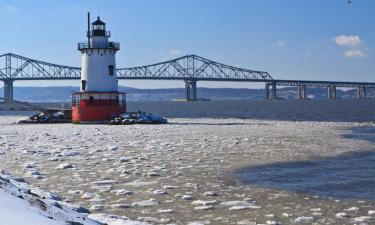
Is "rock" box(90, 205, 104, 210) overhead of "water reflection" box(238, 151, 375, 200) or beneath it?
beneath

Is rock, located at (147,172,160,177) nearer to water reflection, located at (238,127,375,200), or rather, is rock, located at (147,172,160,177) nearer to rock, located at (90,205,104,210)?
water reflection, located at (238,127,375,200)

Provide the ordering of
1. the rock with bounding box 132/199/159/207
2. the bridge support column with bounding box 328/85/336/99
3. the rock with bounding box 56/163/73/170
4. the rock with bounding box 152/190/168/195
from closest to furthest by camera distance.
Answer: the rock with bounding box 132/199/159/207, the rock with bounding box 152/190/168/195, the rock with bounding box 56/163/73/170, the bridge support column with bounding box 328/85/336/99

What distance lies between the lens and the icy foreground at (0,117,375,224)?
A: 838cm

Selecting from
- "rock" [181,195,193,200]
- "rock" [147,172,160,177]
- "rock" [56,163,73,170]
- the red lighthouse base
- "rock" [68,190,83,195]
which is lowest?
"rock" [181,195,193,200]

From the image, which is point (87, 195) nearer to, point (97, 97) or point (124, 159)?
point (124, 159)

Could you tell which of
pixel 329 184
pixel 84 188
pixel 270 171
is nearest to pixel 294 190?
pixel 329 184

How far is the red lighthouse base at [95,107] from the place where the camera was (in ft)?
119

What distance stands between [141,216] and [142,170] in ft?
15.1

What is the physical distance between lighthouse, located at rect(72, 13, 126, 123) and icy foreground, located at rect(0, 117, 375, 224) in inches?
605

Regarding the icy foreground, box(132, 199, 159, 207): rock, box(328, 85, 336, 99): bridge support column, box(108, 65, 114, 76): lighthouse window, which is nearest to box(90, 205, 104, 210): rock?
the icy foreground

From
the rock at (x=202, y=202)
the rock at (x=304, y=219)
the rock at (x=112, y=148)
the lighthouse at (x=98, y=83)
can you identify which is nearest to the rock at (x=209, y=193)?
the rock at (x=202, y=202)

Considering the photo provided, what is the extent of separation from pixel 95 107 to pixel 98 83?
1893mm

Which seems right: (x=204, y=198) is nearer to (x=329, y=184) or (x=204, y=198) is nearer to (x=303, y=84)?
(x=329, y=184)

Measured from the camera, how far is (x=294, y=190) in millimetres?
10297
